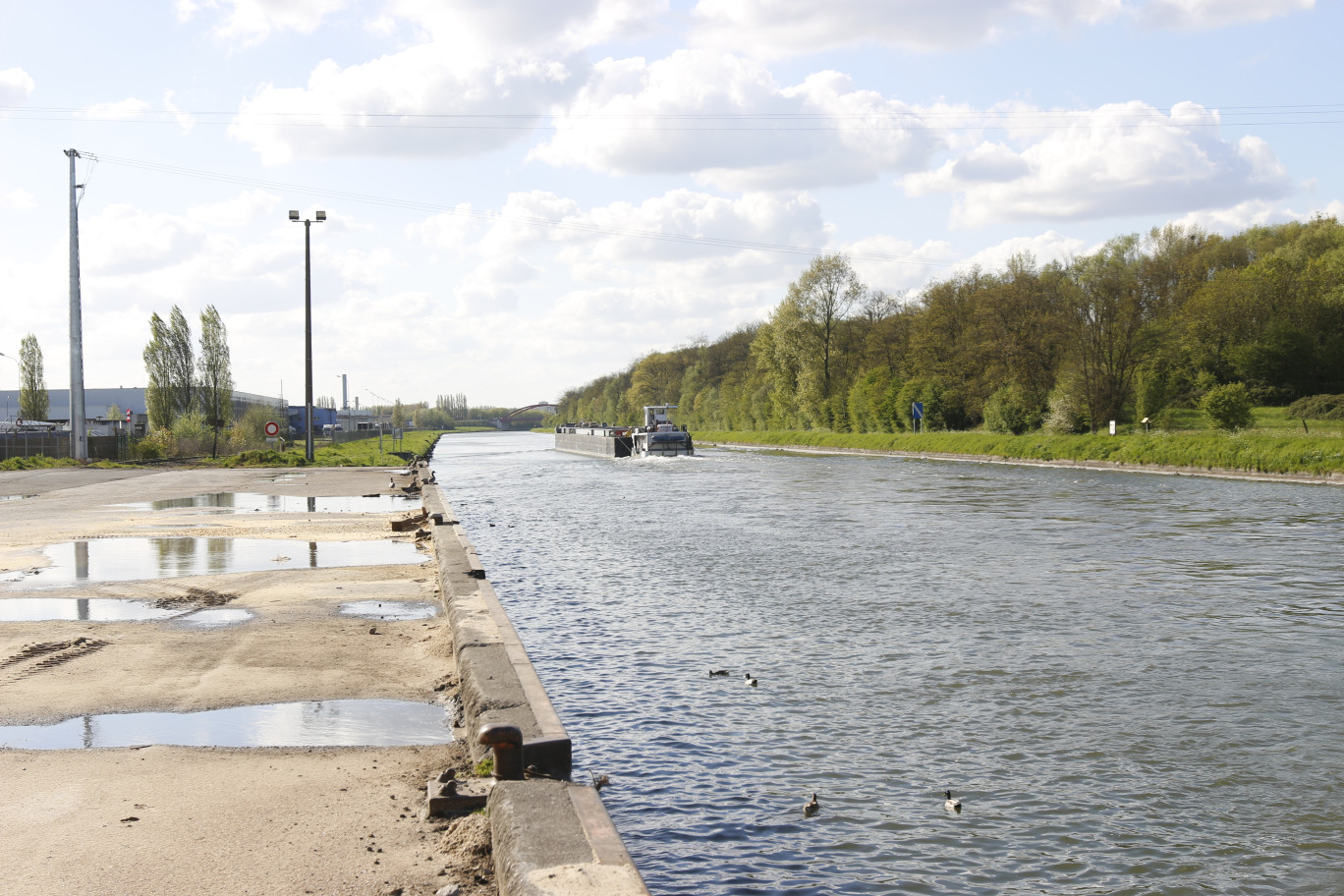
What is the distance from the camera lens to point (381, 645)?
9727 mm

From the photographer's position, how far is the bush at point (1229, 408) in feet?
142

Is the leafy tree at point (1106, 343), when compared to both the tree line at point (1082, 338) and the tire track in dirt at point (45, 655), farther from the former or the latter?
the tire track in dirt at point (45, 655)

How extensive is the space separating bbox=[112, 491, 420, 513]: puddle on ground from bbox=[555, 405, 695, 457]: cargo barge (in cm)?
4065

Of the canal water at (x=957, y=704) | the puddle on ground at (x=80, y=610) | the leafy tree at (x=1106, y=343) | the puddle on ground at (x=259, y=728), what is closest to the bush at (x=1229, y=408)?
the leafy tree at (x=1106, y=343)

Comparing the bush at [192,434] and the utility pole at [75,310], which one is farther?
the bush at [192,434]

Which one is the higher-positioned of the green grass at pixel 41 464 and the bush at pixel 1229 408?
the bush at pixel 1229 408

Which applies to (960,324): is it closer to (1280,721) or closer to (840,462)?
(840,462)

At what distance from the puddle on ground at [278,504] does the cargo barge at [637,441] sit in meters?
40.7

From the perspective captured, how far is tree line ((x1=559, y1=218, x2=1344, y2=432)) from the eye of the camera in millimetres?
53344

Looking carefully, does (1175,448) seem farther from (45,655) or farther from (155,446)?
(155,446)

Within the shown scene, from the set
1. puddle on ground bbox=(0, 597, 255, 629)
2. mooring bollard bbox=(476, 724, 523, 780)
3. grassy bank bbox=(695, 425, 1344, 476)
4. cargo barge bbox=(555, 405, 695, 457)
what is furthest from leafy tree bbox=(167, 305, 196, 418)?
mooring bollard bbox=(476, 724, 523, 780)

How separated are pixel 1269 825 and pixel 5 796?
7107 mm

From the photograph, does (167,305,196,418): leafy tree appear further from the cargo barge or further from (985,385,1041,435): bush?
(985,385,1041,435): bush

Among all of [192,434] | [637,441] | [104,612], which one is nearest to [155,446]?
[192,434]
